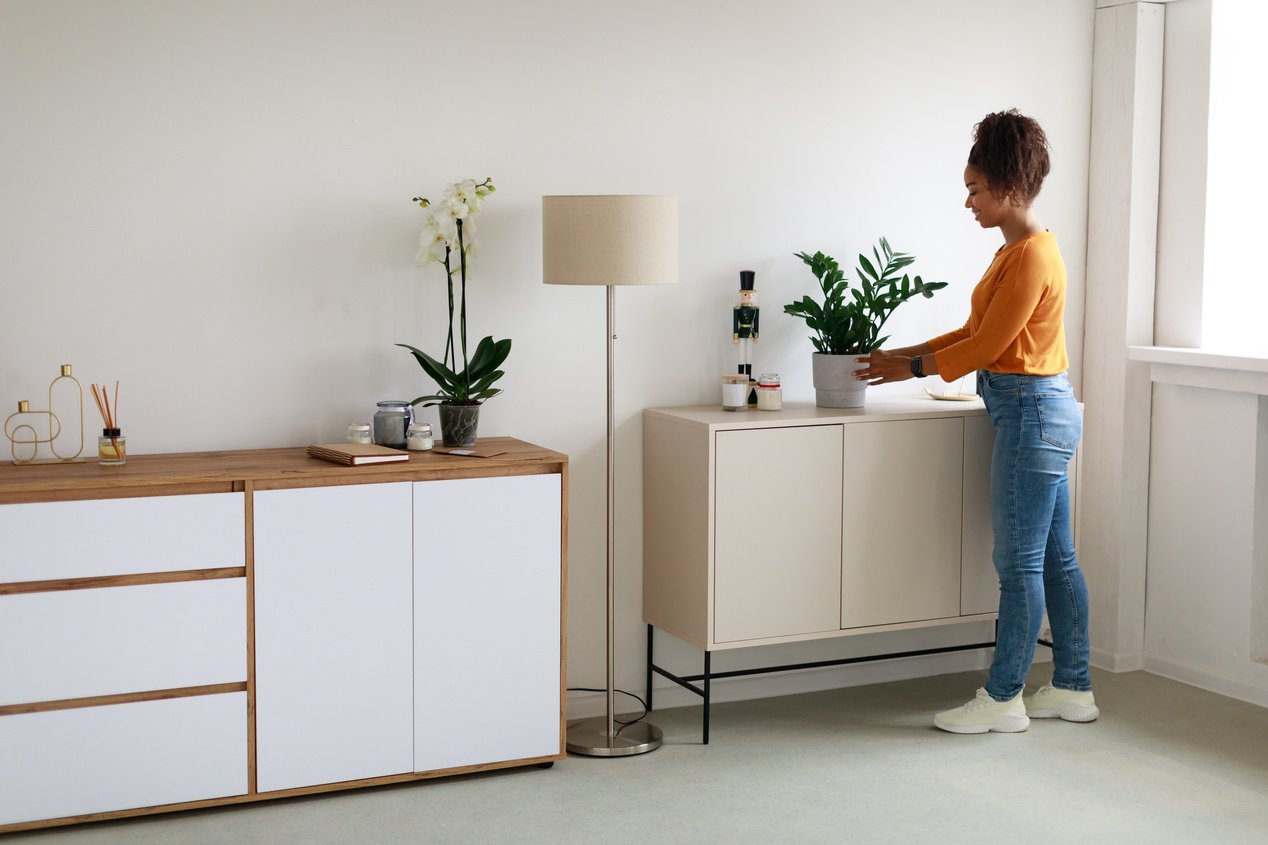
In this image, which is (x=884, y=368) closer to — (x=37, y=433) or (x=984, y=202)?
(x=984, y=202)

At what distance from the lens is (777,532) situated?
3.64m

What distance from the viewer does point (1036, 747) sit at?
11.9ft

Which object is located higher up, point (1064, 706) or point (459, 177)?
point (459, 177)

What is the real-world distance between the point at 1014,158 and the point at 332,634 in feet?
7.15

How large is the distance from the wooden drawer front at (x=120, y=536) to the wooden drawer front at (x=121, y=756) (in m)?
0.32

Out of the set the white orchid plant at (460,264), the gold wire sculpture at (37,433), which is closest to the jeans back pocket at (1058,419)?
the white orchid plant at (460,264)

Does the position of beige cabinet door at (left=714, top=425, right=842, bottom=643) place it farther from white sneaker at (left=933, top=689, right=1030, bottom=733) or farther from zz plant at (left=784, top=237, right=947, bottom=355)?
white sneaker at (left=933, top=689, right=1030, bottom=733)

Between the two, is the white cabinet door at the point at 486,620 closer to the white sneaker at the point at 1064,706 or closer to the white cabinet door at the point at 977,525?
the white cabinet door at the point at 977,525

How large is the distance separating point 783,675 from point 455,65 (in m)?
2.10

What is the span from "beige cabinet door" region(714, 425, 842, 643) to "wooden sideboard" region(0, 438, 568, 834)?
1.61 ft

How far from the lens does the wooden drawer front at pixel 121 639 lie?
287 centimetres

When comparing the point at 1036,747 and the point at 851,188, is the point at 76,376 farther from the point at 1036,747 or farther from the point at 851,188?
the point at 1036,747

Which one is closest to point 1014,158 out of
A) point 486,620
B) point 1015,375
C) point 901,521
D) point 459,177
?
point 1015,375

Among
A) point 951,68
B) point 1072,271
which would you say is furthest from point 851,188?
point 1072,271
